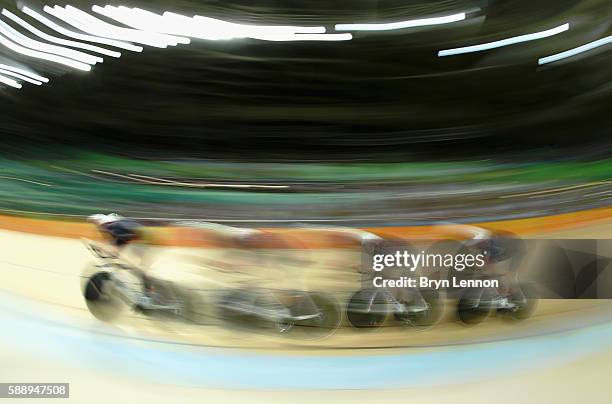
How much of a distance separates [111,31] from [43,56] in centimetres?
20

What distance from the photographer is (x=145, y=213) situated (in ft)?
4.21

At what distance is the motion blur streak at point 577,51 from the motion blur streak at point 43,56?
1208mm

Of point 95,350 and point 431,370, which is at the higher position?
point 95,350

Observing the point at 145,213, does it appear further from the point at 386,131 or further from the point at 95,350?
the point at 386,131

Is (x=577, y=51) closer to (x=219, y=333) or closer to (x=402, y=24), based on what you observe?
(x=402, y=24)

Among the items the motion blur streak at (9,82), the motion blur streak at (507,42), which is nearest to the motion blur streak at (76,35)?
the motion blur streak at (9,82)

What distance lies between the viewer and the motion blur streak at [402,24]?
4.26 feet

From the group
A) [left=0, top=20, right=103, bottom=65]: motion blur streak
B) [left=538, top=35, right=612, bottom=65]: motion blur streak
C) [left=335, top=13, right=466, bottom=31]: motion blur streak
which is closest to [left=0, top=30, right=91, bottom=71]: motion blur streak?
[left=0, top=20, right=103, bottom=65]: motion blur streak

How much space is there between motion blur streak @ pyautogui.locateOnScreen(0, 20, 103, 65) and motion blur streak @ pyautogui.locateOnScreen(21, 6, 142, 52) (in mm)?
42

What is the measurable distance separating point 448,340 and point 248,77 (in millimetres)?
867

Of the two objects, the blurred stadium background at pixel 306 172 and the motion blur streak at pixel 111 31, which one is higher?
the motion blur streak at pixel 111 31

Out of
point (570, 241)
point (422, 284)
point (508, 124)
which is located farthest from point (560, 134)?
point (422, 284)

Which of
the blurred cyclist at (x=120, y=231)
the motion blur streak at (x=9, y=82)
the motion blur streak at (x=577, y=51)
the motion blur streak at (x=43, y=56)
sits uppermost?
the motion blur streak at (x=43, y=56)

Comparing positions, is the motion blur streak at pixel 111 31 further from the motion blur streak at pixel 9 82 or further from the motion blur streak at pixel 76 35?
the motion blur streak at pixel 9 82
